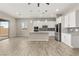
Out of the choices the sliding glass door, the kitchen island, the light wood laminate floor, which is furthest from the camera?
the sliding glass door

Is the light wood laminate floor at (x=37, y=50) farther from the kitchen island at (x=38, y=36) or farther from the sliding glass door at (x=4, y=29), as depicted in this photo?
the sliding glass door at (x=4, y=29)

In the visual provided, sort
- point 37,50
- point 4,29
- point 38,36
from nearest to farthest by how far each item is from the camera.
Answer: point 37,50 < point 38,36 < point 4,29

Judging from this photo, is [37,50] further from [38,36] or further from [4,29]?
[4,29]

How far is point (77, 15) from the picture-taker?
289 inches

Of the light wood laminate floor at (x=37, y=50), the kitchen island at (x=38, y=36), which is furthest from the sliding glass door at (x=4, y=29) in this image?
the light wood laminate floor at (x=37, y=50)

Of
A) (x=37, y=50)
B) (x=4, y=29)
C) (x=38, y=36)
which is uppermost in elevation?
(x=4, y=29)

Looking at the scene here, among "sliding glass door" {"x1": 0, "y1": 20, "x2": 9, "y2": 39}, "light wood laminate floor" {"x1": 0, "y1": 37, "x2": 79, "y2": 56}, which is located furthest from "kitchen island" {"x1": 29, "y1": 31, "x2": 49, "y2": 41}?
"light wood laminate floor" {"x1": 0, "y1": 37, "x2": 79, "y2": 56}

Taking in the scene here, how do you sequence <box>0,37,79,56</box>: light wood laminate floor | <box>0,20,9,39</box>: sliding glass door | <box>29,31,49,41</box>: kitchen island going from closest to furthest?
1. <box>0,37,79,56</box>: light wood laminate floor
2. <box>29,31,49,41</box>: kitchen island
3. <box>0,20,9,39</box>: sliding glass door

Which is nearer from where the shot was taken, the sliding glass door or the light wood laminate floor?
the light wood laminate floor

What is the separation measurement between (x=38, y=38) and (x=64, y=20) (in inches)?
122

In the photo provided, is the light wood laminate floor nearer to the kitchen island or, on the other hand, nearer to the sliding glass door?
the kitchen island

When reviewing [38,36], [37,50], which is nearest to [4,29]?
[38,36]

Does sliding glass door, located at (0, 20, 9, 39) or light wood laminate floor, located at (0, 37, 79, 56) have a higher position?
sliding glass door, located at (0, 20, 9, 39)

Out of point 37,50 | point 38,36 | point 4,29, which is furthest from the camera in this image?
point 4,29
